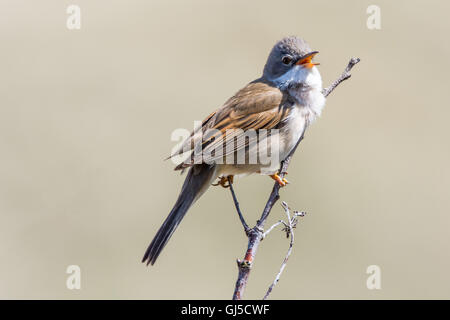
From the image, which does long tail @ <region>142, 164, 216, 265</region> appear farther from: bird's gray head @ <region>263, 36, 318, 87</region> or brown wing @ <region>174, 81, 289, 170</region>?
bird's gray head @ <region>263, 36, 318, 87</region>

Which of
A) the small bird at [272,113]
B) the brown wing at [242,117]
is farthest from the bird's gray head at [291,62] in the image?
the brown wing at [242,117]

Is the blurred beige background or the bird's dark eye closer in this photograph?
the bird's dark eye

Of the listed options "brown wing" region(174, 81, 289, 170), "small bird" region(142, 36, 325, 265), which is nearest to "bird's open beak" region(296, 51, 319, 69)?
"small bird" region(142, 36, 325, 265)

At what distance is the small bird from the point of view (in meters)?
4.96

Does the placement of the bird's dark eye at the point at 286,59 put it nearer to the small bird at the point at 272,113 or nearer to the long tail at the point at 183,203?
the small bird at the point at 272,113

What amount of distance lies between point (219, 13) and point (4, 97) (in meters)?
3.94

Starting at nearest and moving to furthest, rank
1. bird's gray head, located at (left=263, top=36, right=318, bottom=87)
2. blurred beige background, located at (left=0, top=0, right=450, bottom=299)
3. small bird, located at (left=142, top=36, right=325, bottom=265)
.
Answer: small bird, located at (left=142, top=36, right=325, bottom=265) < bird's gray head, located at (left=263, top=36, right=318, bottom=87) < blurred beige background, located at (left=0, top=0, right=450, bottom=299)

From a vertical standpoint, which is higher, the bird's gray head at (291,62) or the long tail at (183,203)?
the bird's gray head at (291,62)

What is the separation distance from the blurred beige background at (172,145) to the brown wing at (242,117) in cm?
241

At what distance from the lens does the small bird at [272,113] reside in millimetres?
4957

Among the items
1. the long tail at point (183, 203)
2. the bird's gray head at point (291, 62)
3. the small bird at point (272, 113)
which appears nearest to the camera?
the long tail at point (183, 203)

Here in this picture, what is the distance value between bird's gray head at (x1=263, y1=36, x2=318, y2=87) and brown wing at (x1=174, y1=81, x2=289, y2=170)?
130mm

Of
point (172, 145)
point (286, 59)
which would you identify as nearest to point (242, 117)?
point (286, 59)

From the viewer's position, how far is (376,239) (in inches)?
304
